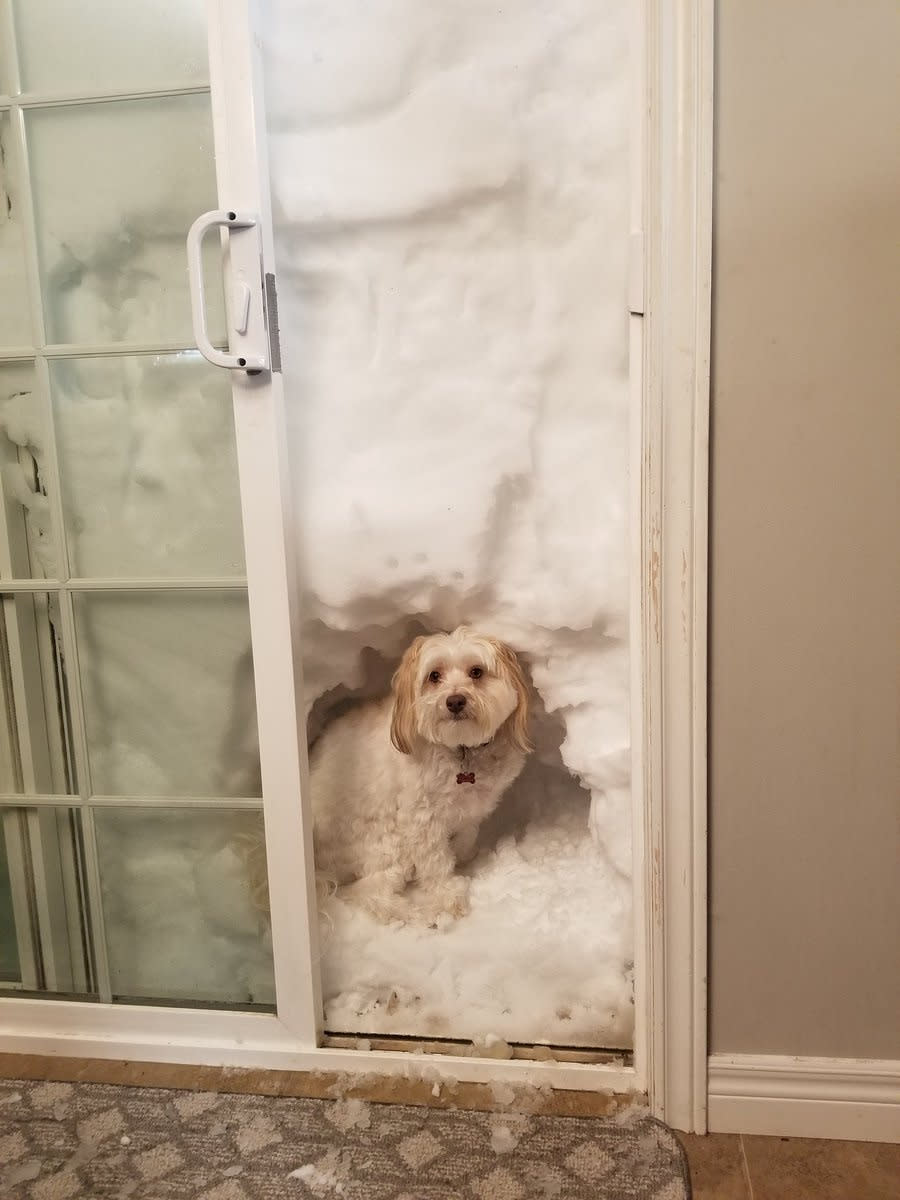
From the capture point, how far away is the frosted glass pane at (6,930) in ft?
4.96

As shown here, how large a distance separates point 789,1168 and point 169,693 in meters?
1.19

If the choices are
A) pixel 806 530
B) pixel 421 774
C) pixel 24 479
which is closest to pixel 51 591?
pixel 24 479

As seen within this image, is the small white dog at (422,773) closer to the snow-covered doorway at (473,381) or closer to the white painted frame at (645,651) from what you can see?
the snow-covered doorway at (473,381)

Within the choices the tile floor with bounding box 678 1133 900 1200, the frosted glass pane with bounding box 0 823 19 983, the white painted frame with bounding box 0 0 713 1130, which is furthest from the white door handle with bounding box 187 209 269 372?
the tile floor with bounding box 678 1133 900 1200

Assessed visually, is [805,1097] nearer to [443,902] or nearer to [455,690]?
[443,902]

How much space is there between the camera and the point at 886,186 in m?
1.06

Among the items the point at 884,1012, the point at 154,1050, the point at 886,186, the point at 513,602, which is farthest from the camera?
the point at 513,602

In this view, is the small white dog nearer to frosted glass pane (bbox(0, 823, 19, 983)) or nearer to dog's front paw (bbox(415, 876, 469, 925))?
dog's front paw (bbox(415, 876, 469, 925))

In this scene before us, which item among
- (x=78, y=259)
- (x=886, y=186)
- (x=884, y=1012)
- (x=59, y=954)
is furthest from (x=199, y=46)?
(x=884, y=1012)

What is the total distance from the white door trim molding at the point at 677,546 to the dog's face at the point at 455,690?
1.47 feet

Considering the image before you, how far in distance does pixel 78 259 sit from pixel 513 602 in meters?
0.94

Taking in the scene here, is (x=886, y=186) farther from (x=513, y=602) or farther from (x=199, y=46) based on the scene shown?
(x=199, y=46)

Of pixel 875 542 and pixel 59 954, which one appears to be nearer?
pixel 875 542

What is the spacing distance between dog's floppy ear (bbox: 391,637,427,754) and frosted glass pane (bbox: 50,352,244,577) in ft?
1.47
